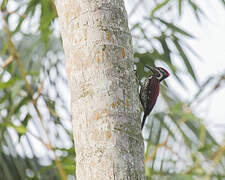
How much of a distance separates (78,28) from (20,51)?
113cm

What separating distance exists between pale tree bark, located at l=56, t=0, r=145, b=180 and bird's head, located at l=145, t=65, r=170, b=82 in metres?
0.85

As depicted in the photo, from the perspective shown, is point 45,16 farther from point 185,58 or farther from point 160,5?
point 185,58

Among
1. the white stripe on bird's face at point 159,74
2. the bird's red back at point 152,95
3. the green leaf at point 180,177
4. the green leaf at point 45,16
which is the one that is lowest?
the green leaf at point 180,177

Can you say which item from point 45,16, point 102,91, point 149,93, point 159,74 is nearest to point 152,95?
point 149,93

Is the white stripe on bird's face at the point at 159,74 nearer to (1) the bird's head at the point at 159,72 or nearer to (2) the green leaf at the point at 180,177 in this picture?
(1) the bird's head at the point at 159,72

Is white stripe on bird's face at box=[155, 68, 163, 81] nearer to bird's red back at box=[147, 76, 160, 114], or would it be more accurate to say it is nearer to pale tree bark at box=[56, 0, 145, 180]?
bird's red back at box=[147, 76, 160, 114]

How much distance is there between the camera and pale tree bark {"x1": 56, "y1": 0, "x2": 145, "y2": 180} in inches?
37.3

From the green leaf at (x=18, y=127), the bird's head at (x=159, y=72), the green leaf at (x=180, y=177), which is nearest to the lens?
the green leaf at (x=180, y=177)

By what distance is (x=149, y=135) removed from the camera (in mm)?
1853

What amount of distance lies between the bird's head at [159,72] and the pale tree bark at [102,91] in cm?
85

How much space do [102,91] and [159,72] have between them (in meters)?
1.04

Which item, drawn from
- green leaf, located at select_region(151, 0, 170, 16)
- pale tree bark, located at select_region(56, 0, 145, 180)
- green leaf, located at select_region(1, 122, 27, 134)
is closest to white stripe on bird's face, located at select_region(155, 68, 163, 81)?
green leaf, located at select_region(151, 0, 170, 16)

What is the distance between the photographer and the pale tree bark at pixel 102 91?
3.11 feet

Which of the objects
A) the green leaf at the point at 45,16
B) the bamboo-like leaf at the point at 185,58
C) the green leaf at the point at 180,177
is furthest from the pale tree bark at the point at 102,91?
the bamboo-like leaf at the point at 185,58
